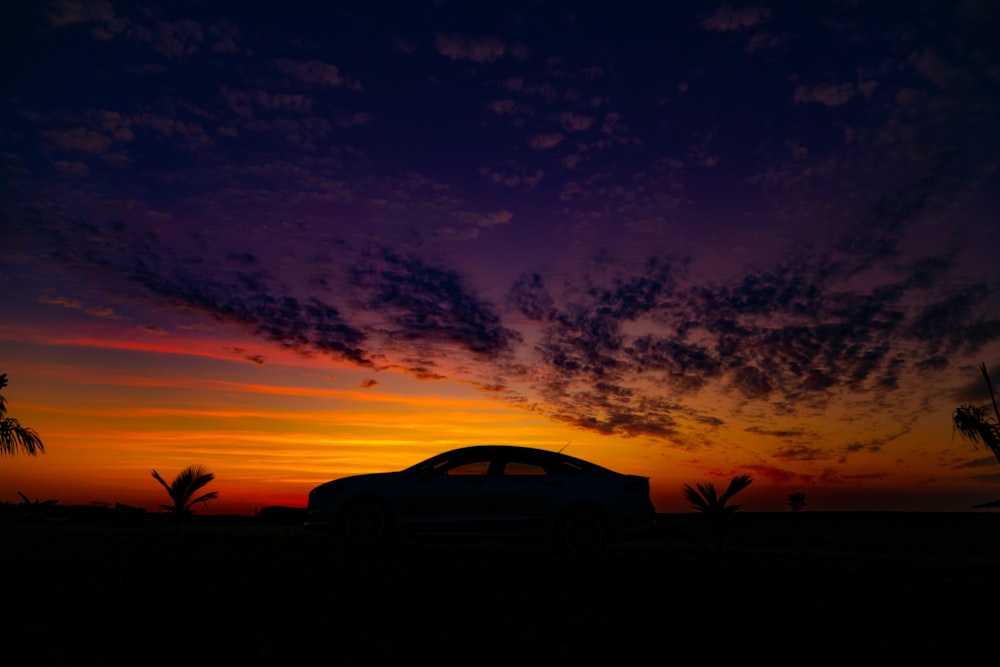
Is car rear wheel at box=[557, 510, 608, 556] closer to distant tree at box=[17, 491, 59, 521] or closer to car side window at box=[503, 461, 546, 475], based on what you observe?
car side window at box=[503, 461, 546, 475]

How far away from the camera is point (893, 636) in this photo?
6105 millimetres

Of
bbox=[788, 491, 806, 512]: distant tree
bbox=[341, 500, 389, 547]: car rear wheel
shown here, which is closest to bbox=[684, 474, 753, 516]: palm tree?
bbox=[341, 500, 389, 547]: car rear wheel

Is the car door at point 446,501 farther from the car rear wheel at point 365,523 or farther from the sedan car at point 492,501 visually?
the car rear wheel at point 365,523

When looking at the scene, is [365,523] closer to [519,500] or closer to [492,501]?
[492,501]

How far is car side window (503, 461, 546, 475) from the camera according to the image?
12492 mm

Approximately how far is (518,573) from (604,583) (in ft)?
Result: 3.63

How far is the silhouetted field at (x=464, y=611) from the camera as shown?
16.9 ft

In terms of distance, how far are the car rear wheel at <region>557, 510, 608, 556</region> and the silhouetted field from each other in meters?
1.10

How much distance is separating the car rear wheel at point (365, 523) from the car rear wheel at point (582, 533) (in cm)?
283

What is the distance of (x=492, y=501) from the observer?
40.2 feet

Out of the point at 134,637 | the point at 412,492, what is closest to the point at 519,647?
the point at 134,637

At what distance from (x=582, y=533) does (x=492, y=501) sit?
58.5 inches

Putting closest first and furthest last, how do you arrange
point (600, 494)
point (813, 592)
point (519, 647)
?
point (519, 647) → point (813, 592) → point (600, 494)

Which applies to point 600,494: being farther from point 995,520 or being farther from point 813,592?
point 995,520
